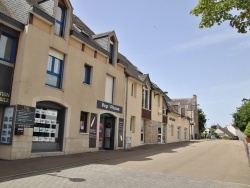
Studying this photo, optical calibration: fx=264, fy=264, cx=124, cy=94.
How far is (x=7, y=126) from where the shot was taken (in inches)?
475

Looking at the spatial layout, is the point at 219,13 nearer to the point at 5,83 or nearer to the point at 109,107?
the point at 5,83

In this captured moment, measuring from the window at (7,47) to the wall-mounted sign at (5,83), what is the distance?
0.46 meters

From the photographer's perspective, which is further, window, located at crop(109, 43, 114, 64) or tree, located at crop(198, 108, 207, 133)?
tree, located at crop(198, 108, 207, 133)

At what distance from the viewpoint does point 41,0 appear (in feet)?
50.9

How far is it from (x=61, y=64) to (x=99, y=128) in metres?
5.61

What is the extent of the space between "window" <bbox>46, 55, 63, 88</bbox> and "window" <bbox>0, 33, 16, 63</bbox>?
→ 2079 mm

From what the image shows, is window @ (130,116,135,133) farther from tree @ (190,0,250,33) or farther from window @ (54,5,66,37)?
tree @ (190,0,250,33)

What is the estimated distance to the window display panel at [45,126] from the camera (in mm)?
13617

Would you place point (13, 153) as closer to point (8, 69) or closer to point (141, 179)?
point (8, 69)

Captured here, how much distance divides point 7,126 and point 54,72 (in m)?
4.10

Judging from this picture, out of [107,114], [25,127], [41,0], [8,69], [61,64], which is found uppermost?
[41,0]

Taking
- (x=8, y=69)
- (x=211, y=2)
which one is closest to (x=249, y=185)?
(x=211, y=2)

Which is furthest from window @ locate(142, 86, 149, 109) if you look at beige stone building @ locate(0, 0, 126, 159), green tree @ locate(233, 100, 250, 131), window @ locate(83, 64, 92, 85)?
green tree @ locate(233, 100, 250, 131)

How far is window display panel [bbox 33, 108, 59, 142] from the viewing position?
13.6m
